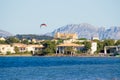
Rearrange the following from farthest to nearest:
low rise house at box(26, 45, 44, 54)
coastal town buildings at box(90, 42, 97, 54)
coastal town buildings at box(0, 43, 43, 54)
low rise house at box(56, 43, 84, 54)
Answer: low rise house at box(26, 45, 44, 54)
coastal town buildings at box(90, 42, 97, 54)
low rise house at box(56, 43, 84, 54)
coastal town buildings at box(0, 43, 43, 54)

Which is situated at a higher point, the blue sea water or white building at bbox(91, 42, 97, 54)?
white building at bbox(91, 42, 97, 54)

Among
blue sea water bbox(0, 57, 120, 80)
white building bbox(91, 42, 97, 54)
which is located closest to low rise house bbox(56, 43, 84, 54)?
white building bbox(91, 42, 97, 54)

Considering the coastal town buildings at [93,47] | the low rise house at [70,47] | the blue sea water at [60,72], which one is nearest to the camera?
the blue sea water at [60,72]

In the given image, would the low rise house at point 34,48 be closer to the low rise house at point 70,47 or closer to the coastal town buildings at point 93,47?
the low rise house at point 70,47

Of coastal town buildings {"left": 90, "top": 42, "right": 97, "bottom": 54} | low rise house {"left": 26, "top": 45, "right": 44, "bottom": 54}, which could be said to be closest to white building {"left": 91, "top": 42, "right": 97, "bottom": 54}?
coastal town buildings {"left": 90, "top": 42, "right": 97, "bottom": 54}

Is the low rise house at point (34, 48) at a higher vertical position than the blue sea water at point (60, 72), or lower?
higher

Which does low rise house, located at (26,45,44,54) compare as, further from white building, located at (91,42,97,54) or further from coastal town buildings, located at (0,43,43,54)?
white building, located at (91,42,97,54)

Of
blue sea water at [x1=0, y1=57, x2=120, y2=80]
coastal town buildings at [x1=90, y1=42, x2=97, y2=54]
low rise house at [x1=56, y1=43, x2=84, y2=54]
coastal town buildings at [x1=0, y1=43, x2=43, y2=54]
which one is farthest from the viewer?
coastal town buildings at [x1=90, y1=42, x2=97, y2=54]

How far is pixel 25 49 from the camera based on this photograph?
156 metres

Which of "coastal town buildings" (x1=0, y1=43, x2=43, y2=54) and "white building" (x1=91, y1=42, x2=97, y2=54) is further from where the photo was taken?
"white building" (x1=91, y1=42, x2=97, y2=54)

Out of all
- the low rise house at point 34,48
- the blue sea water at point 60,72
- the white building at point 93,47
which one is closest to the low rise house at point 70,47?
the white building at point 93,47

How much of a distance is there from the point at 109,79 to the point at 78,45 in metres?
110

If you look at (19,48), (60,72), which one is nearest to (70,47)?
(19,48)

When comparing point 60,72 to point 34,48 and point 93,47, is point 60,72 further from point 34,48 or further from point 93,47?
point 34,48
